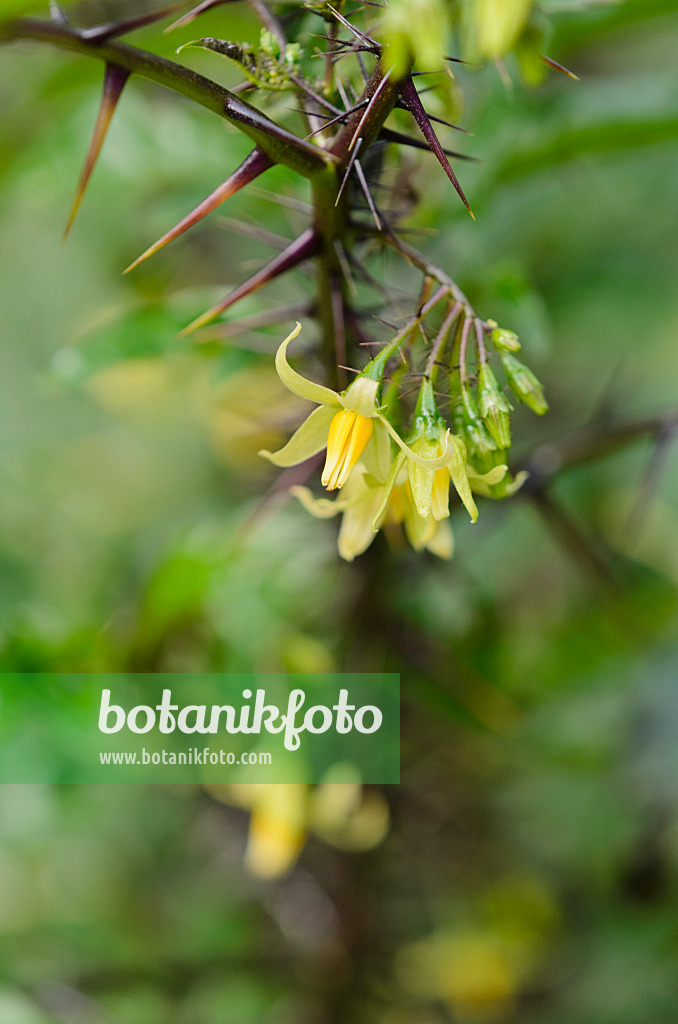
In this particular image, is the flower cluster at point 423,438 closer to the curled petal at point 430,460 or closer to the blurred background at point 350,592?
the curled petal at point 430,460

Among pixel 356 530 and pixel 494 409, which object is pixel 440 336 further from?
pixel 356 530

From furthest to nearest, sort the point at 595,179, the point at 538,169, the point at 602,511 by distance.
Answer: the point at 595,179, the point at 602,511, the point at 538,169

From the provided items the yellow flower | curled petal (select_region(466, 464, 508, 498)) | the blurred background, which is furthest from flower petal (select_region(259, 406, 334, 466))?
the blurred background

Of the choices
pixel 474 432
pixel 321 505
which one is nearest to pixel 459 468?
pixel 474 432

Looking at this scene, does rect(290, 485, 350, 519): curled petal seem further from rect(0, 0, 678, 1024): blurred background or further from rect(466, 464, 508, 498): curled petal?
rect(0, 0, 678, 1024): blurred background

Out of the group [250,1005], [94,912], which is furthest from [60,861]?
[250,1005]

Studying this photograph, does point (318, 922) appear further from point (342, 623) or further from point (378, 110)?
point (378, 110)
